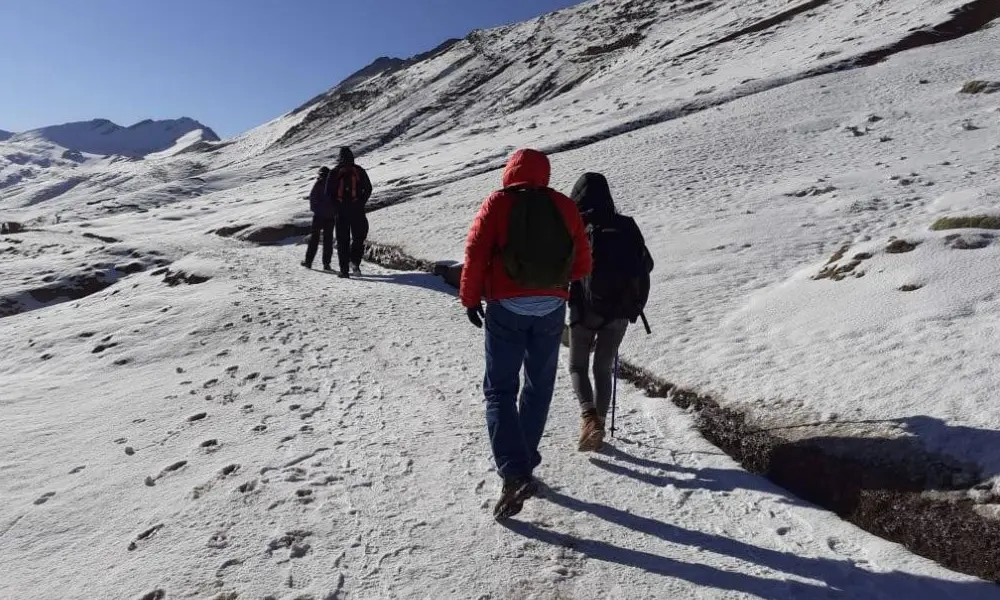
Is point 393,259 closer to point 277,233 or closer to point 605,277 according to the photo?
point 277,233

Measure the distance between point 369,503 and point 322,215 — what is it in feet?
32.2

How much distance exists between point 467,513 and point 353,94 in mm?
80232

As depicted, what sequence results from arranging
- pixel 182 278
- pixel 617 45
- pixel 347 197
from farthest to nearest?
1. pixel 617 45
2. pixel 182 278
3. pixel 347 197

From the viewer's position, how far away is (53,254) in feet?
59.0

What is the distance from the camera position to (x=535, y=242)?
12.3 ft

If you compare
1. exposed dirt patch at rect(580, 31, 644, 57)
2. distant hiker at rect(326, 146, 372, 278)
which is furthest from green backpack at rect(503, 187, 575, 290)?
exposed dirt patch at rect(580, 31, 644, 57)

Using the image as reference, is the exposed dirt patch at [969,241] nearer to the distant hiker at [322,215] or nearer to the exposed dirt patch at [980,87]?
the distant hiker at [322,215]

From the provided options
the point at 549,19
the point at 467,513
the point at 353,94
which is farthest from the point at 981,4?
the point at 353,94

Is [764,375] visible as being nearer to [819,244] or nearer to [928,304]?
[928,304]

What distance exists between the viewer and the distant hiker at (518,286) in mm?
3768

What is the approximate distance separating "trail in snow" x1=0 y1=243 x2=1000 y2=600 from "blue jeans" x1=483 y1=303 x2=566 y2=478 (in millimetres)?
429

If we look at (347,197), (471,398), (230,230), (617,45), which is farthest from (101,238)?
(617,45)

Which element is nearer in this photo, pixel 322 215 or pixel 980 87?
pixel 322 215

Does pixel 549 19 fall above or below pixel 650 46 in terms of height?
above
